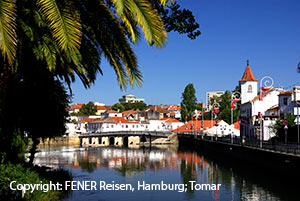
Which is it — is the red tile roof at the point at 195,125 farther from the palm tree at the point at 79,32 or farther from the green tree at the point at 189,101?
the palm tree at the point at 79,32

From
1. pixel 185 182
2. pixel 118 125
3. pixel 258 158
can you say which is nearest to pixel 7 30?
pixel 185 182

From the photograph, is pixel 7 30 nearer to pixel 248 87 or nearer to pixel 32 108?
pixel 32 108

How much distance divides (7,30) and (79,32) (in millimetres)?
2141

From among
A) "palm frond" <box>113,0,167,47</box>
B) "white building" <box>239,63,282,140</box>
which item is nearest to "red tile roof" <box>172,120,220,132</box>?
"white building" <box>239,63,282,140</box>

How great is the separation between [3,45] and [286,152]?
107 ft

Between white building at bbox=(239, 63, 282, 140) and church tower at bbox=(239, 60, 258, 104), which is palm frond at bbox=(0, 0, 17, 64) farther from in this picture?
church tower at bbox=(239, 60, 258, 104)

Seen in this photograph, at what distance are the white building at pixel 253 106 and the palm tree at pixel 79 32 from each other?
52.7 metres

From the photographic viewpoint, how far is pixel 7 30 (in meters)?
10.2

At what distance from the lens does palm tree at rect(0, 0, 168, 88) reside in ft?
35.0

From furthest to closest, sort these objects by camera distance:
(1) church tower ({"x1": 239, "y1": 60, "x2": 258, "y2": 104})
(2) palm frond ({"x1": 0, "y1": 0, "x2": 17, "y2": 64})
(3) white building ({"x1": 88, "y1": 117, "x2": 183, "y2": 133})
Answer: (3) white building ({"x1": 88, "y1": 117, "x2": 183, "y2": 133})
(1) church tower ({"x1": 239, "y1": 60, "x2": 258, "y2": 104})
(2) palm frond ({"x1": 0, "y1": 0, "x2": 17, "y2": 64})

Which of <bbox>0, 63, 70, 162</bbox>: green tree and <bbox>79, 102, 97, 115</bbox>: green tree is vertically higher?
<bbox>79, 102, 97, 115</bbox>: green tree

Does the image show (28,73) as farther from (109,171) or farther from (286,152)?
(109,171)

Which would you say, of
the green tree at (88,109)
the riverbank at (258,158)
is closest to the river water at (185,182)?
the riverbank at (258,158)

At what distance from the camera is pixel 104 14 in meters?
13.4
